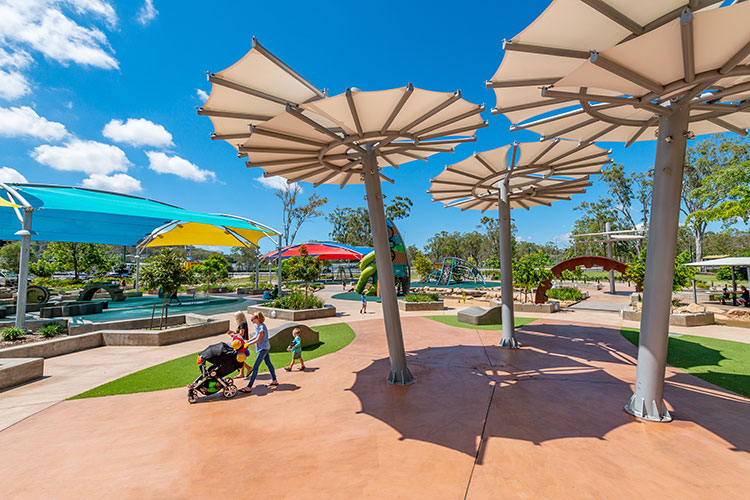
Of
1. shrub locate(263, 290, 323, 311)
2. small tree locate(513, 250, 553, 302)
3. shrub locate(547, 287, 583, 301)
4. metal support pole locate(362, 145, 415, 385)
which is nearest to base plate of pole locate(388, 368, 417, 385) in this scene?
metal support pole locate(362, 145, 415, 385)

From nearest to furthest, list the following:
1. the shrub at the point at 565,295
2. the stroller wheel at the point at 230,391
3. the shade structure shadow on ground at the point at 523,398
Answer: the shade structure shadow on ground at the point at 523,398, the stroller wheel at the point at 230,391, the shrub at the point at 565,295

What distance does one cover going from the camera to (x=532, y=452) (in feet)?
14.2

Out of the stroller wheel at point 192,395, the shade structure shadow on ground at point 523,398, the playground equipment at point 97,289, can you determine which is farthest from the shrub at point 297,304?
the playground equipment at point 97,289

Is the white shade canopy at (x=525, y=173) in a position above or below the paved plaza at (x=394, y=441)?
above

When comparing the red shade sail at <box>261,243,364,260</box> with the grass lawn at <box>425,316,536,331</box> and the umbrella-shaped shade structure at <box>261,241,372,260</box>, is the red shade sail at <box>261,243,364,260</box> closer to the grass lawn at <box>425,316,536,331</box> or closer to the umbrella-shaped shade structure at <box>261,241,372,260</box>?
the umbrella-shaped shade structure at <box>261,241,372,260</box>

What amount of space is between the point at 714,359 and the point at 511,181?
736 centimetres

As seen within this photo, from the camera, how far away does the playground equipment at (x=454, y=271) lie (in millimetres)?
35594

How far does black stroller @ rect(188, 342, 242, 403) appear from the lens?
635 cm

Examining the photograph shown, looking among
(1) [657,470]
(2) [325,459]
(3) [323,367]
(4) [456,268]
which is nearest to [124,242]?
(3) [323,367]

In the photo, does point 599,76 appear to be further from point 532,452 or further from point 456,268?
point 456,268

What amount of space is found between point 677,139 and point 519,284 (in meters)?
16.0

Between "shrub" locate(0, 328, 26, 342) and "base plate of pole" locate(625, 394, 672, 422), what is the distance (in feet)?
53.9

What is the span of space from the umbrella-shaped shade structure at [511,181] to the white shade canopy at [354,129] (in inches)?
60.0

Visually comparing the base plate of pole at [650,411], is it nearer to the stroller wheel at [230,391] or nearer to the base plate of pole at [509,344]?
the base plate of pole at [509,344]
